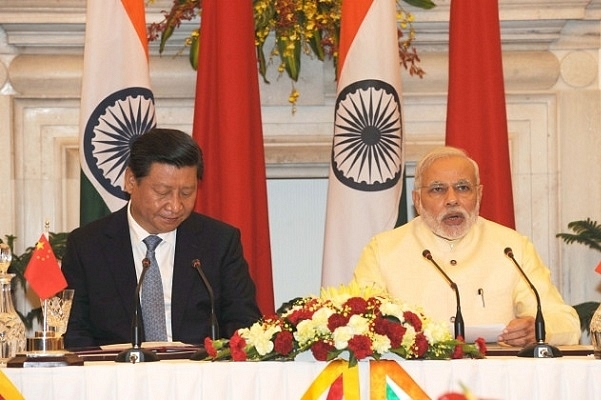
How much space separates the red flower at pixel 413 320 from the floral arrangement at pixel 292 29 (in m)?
3.25

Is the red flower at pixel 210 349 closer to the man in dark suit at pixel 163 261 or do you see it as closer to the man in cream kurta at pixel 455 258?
the man in dark suit at pixel 163 261

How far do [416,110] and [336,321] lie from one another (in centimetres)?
374

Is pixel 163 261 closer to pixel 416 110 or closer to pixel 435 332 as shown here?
pixel 435 332

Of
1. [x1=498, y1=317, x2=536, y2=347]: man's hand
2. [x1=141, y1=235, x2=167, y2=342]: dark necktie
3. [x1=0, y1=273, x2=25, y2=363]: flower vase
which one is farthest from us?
[x1=141, y1=235, x2=167, y2=342]: dark necktie

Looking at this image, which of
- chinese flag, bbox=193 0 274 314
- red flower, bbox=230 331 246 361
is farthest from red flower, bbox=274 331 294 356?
chinese flag, bbox=193 0 274 314

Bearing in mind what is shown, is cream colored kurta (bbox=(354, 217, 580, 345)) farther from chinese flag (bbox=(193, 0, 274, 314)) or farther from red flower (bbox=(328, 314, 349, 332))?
red flower (bbox=(328, 314, 349, 332))

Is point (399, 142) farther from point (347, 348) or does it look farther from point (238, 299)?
point (347, 348)

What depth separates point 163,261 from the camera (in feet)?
15.7

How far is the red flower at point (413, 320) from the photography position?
3509 mm

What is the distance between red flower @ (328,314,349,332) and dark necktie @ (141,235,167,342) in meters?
1.31

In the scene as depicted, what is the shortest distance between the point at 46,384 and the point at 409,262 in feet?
6.87

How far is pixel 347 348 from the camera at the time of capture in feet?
11.1

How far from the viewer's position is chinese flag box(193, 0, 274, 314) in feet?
19.9

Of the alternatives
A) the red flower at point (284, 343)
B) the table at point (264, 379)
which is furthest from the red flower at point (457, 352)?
the red flower at point (284, 343)
